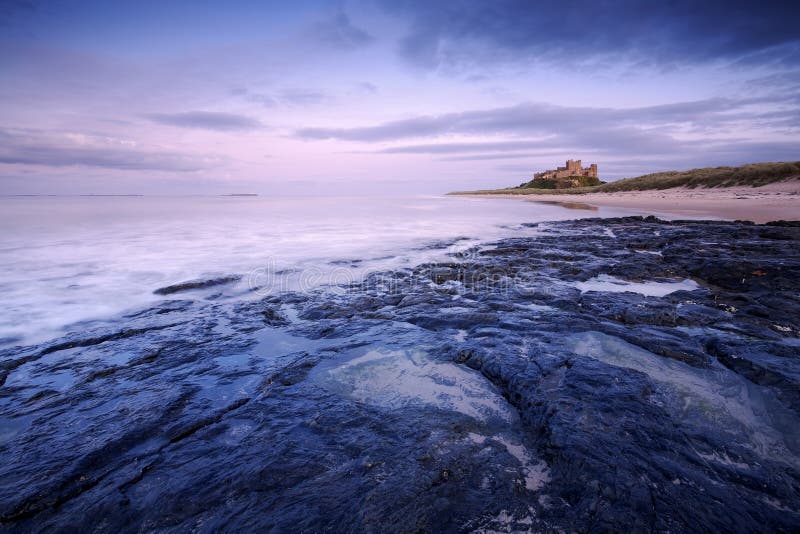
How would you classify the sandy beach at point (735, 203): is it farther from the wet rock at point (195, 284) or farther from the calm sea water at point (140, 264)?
the wet rock at point (195, 284)

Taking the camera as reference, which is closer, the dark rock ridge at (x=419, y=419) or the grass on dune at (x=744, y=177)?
the dark rock ridge at (x=419, y=419)

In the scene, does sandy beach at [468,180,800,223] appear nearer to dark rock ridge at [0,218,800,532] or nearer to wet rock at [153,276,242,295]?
dark rock ridge at [0,218,800,532]

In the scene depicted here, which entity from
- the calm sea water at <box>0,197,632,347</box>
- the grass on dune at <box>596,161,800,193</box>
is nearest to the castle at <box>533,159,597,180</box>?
the grass on dune at <box>596,161,800,193</box>

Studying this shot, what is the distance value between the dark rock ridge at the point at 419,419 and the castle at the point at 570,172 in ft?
335

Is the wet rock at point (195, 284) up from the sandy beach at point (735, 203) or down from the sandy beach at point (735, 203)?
up

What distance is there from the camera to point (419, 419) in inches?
100

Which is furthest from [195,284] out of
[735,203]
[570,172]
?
[570,172]

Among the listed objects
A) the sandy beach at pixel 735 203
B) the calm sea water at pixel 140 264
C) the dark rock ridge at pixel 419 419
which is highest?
the dark rock ridge at pixel 419 419

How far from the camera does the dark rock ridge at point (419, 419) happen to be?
1805 millimetres

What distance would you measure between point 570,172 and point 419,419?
109 meters

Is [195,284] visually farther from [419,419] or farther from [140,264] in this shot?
[419,419]

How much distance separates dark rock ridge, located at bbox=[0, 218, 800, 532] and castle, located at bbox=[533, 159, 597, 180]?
101980 mm

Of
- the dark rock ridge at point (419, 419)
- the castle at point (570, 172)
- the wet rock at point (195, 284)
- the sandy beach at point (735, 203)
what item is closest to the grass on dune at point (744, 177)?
the sandy beach at point (735, 203)

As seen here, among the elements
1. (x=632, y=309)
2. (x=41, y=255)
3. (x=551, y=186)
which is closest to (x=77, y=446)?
(x=632, y=309)
